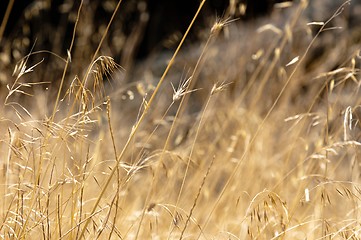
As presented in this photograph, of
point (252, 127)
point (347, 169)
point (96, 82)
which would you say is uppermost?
point (96, 82)

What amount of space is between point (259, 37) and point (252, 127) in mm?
1289

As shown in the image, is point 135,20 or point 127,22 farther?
Result: point 127,22

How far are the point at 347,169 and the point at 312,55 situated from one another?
1.10m

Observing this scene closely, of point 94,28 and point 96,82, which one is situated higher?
point 96,82

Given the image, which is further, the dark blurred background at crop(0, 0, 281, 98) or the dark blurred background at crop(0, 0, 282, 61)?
the dark blurred background at crop(0, 0, 282, 61)

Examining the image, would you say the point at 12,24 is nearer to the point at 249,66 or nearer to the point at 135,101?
the point at 135,101

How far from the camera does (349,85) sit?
152 inches

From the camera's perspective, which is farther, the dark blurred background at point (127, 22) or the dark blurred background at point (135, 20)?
the dark blurred background at point (135, 20)

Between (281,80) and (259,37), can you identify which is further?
A: (259,37)

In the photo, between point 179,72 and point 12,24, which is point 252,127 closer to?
point 179,72

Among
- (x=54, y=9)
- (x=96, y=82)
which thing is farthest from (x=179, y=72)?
(x=96, y=82)

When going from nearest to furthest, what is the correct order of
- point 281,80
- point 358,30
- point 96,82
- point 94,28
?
point 96,82 < point 281,80 < point 358,30 < point 94,28

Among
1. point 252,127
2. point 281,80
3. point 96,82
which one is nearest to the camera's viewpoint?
point 96,82

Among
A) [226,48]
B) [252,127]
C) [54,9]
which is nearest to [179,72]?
[226,48]
